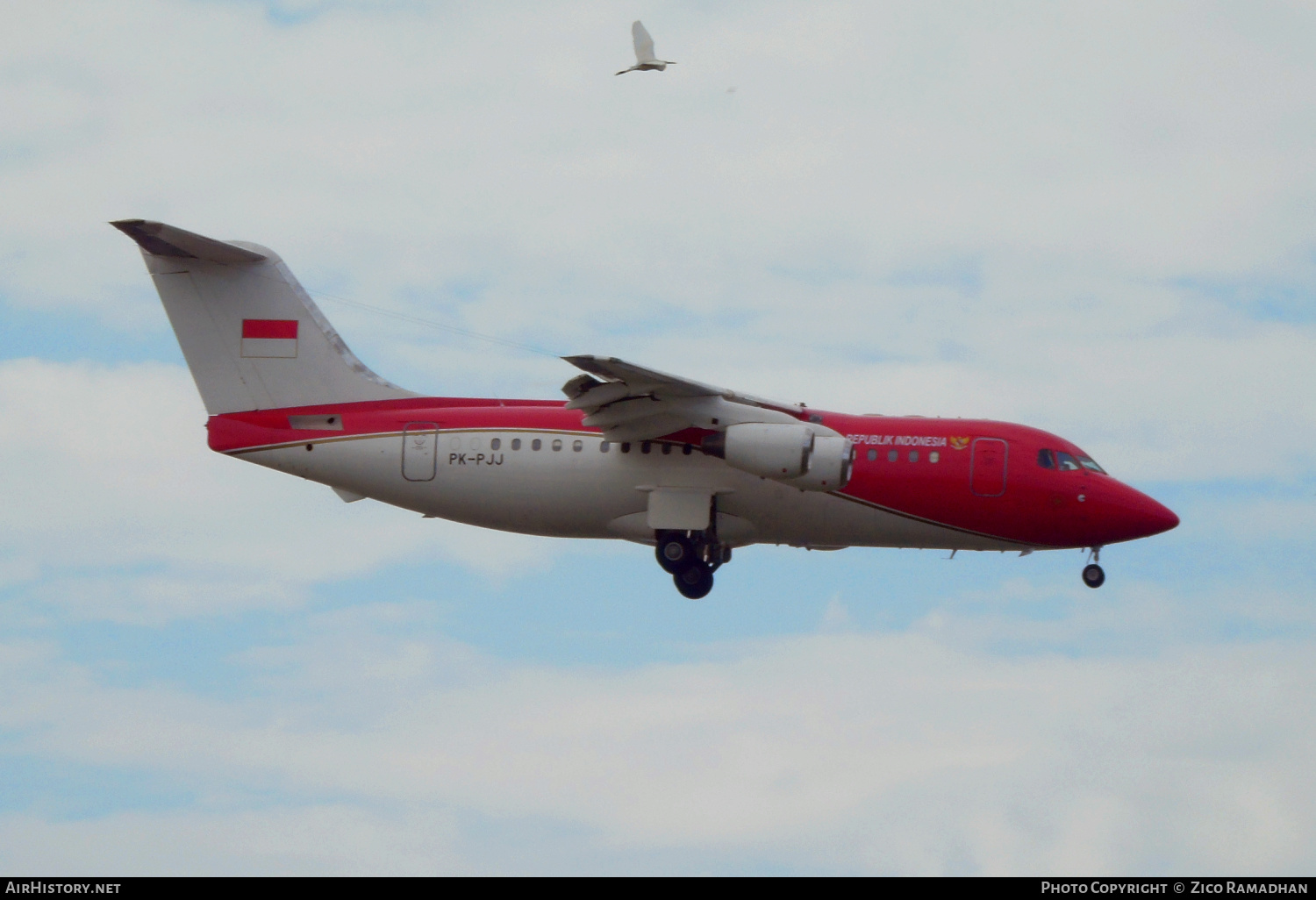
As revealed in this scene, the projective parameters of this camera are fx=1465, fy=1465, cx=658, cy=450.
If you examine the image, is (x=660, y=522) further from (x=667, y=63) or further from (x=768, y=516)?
(x=667, y=63)

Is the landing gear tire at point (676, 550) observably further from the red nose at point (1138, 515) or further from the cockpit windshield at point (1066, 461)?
the red nose at point (1138, 515)

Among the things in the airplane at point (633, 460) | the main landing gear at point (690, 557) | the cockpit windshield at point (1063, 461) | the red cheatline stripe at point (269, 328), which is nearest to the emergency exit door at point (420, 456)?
the airplane at point (633, 460)

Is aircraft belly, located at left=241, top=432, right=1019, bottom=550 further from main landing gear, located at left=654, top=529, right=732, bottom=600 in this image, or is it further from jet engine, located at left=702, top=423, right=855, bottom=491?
jet engine, located at left=702, top=423, right=855, bottom=491

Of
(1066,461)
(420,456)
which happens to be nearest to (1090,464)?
(1066,461)

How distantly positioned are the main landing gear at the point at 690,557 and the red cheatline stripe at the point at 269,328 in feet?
25.1

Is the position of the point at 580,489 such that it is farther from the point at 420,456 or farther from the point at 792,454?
the point at 792,454

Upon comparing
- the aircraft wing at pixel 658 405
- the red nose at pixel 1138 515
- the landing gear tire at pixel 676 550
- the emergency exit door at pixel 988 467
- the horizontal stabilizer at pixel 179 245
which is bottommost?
the landing gear tire at pixel 676 550

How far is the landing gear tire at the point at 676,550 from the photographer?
24.8m

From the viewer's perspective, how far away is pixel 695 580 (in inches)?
992

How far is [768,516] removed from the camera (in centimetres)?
2486

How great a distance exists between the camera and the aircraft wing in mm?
23516
